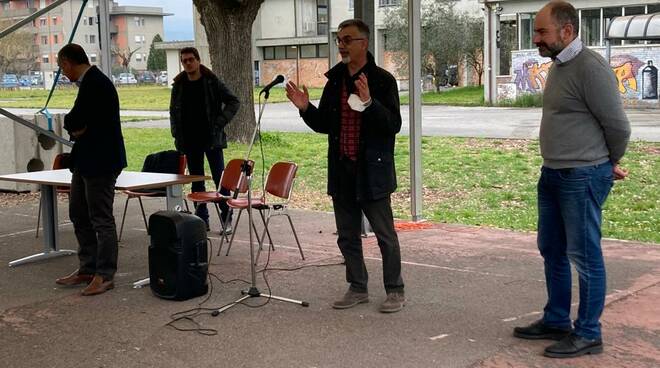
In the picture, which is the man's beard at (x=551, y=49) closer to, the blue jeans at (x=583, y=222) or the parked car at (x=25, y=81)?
the blue jeans at (x=583, y=222)

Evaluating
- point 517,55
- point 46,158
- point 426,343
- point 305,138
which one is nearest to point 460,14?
point 517,55

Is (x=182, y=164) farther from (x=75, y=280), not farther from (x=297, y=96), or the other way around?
(x=297, y=96)

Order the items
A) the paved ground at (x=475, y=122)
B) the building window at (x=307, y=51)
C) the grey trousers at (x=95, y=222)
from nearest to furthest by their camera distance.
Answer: the grey trousers at (x=95, y=222) < the paved ground at (x=475, y=122) < the building window at (x=307, y=51)

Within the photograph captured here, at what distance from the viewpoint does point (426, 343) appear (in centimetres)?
516

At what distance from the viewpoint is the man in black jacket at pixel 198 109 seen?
29.0 feet

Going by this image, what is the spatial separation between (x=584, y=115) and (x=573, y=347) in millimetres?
1304

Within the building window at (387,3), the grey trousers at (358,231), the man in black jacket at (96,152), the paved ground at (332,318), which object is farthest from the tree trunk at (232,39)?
the building window at (387,3)

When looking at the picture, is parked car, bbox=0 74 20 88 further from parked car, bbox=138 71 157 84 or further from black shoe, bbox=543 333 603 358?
black shoe, bbox=543 333 603 358

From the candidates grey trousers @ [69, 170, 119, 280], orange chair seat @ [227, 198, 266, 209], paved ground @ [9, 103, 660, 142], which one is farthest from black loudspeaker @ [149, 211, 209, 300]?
paved ground @ [9, 103, 660, 142]

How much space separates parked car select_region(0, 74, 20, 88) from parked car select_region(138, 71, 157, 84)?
89.7 feet

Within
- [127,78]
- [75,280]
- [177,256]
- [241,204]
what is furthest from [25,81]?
[177,256]

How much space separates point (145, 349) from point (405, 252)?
3.36 m

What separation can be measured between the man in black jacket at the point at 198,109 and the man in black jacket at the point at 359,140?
308 centimetres

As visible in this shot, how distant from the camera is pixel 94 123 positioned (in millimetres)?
6426
